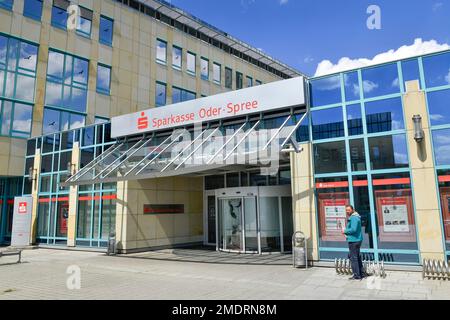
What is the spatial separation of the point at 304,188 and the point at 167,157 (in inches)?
229

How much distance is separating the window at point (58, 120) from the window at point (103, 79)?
238 cm

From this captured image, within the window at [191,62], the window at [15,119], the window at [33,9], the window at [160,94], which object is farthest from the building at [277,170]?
the window at [191,62]

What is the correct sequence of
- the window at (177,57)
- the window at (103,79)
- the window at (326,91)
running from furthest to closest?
the window at (177,57)
the window at (103,79)
the window at (326,91)

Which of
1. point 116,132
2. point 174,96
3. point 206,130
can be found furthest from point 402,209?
point 174,96

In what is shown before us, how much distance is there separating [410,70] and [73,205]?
48.5 ft

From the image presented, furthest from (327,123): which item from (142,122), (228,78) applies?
(228,78)

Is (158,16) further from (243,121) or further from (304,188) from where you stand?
(304,188)

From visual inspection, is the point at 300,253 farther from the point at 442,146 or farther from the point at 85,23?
the point at 85,23

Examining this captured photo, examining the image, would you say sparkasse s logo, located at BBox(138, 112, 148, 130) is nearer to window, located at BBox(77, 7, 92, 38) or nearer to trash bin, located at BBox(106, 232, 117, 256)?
trash bin, located at BBox(106, 232, 117, 256)

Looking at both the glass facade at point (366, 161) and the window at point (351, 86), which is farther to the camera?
the window at point (351, 86)

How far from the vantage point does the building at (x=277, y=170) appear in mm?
9586

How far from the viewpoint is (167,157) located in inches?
563

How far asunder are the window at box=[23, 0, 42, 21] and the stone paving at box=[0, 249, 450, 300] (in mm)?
14860

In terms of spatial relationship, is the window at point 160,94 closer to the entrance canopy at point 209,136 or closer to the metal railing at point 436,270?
the entrance canopy at point 209,136
